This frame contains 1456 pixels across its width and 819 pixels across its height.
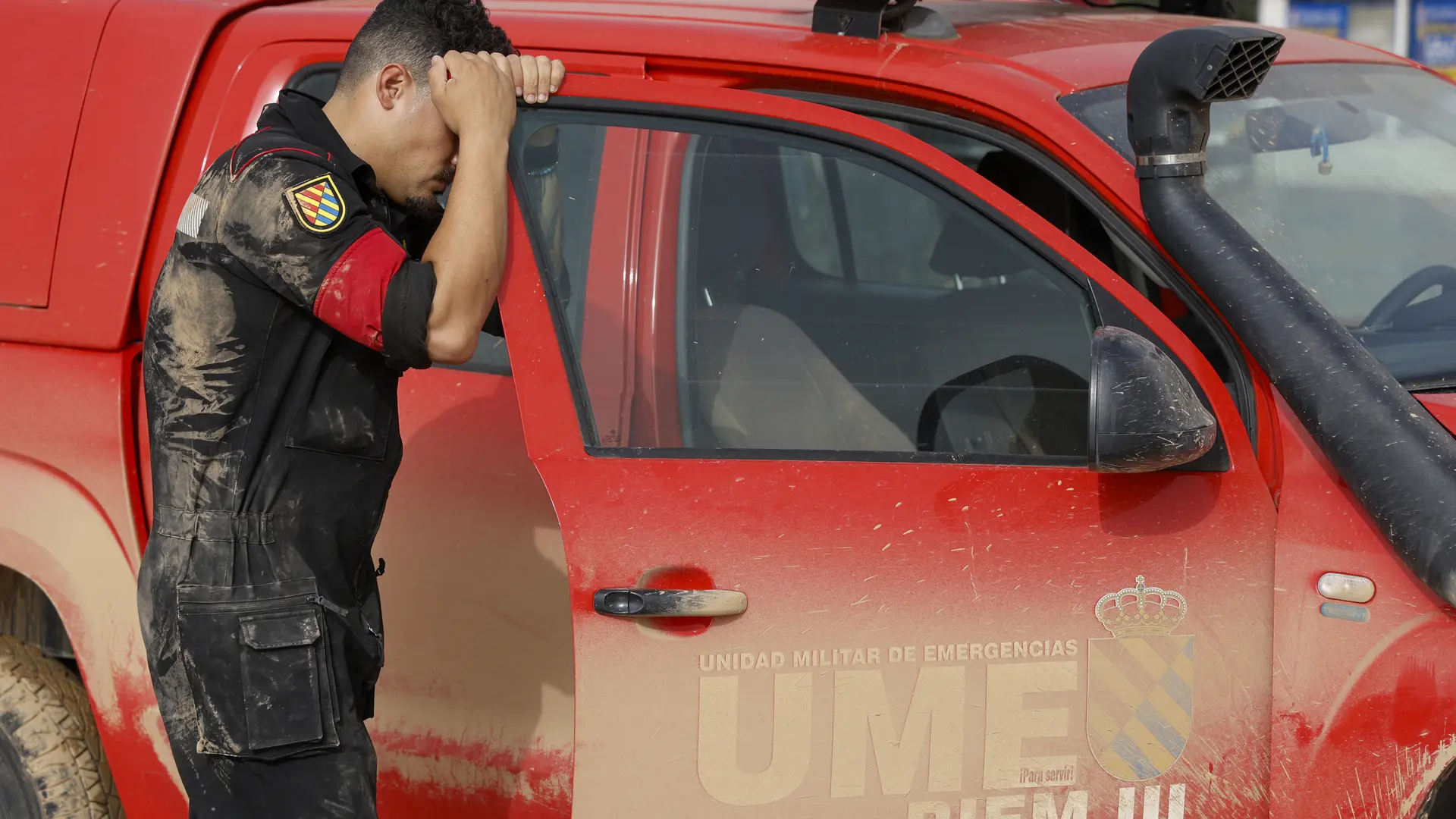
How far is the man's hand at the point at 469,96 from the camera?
1.85 meters

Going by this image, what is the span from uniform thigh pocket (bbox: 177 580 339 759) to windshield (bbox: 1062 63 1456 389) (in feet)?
4.24

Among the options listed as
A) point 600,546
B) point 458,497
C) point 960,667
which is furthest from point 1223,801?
point 458,497

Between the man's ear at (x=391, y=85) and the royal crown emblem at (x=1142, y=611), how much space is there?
114 centimetres

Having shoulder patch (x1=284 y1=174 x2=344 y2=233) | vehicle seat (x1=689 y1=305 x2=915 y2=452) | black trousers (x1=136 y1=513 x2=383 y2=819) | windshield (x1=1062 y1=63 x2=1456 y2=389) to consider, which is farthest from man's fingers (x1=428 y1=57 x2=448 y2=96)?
windshield (x1=1062 y1=63 x2=1456 y2=389)

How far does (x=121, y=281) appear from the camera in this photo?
2.23 metres

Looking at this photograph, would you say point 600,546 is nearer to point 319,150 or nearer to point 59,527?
point 319,150

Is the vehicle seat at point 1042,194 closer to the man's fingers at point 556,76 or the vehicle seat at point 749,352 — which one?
the vehicle seat at point 749,352

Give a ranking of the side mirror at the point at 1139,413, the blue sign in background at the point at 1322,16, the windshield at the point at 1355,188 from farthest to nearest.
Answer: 1. the blue sign in background at the point at 1322,16
2. the windshield at the point at 1355,188
3. the side mirror at the point at 1139,413

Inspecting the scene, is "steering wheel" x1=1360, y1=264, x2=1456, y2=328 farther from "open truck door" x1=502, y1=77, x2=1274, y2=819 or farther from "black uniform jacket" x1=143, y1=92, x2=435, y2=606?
"black uniform jacket" x1=143, y1=92, x2=435, y2=606

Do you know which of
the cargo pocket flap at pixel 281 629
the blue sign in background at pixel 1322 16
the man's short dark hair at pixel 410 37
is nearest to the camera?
the cargo pocket flap at pixel 281 629

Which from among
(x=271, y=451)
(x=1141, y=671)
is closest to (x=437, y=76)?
(x=271, y=451)

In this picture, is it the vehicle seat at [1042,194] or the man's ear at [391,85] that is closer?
the man's ear at [391,85]

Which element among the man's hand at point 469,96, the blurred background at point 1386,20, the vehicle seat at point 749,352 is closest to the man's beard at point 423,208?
the man's hand at point 469,96

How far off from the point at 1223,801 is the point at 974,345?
0.68 metres
